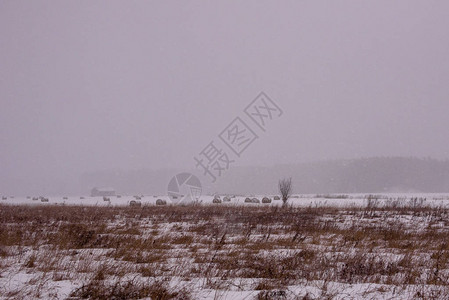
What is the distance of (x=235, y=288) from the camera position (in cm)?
500

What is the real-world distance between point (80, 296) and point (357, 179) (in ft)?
419

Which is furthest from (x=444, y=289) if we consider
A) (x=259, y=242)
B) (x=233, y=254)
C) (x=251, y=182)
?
(x=251, y=182)

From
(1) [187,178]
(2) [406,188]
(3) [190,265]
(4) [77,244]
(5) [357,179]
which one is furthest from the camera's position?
(5) [357,179]

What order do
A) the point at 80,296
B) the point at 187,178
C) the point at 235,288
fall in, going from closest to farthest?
the point at 80,296 < the point at 235,288 < the point at 187,178

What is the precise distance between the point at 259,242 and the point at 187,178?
31830 mm

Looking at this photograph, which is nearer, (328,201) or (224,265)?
(224,265)

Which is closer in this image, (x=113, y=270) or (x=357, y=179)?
(x=113, y=270)

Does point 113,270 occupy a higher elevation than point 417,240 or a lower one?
lower

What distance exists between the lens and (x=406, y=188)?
112188mm

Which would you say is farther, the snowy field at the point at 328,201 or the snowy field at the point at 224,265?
the snowy field at the point at 328,201

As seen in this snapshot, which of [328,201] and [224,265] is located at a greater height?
[224,265]

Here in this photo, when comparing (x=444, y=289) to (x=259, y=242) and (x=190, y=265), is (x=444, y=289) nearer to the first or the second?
(x=190, y=265)

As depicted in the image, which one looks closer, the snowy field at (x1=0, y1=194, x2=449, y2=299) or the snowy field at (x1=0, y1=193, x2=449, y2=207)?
the snowy field at (x1=0, y1=194, x2=449, y2=299)

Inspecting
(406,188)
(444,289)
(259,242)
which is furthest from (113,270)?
(406,188)
